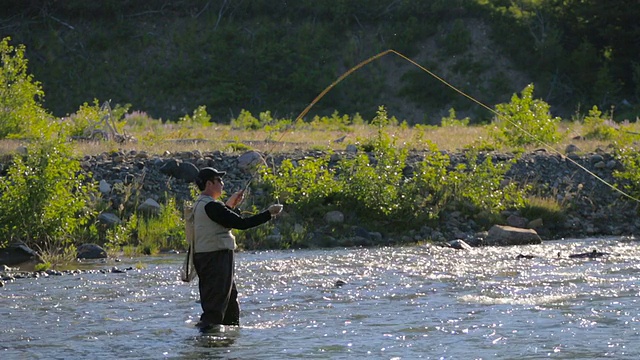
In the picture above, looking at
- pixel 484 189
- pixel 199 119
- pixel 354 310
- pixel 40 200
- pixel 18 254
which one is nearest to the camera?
pixel 354 310

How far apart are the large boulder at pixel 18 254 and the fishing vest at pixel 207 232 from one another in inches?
211

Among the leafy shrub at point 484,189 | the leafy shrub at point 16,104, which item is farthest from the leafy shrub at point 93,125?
the leafy shrub at point 484,189

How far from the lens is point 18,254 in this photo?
14141mm

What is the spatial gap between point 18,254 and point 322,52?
91.4 feet

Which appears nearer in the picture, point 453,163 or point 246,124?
point 453,163

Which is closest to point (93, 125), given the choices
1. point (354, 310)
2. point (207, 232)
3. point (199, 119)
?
point (199, 119)

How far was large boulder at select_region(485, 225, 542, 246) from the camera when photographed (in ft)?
52.0

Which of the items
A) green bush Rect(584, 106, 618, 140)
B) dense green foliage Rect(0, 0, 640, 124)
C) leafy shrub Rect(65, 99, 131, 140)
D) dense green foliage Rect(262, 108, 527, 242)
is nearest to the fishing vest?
dense green foliage Rect(262, 108, 527, 242)

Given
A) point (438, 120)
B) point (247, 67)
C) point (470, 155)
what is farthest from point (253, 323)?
point (247, 67)

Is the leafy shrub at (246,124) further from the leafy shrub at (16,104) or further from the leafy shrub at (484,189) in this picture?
the leafy shrub at (484,189)

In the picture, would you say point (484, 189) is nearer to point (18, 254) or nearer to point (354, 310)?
point (18, 254)

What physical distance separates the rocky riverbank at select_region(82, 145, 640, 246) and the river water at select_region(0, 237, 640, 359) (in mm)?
1802

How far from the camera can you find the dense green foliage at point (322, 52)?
3841cm

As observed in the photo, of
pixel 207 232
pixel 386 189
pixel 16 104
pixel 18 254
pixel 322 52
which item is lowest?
pixel 18 254
